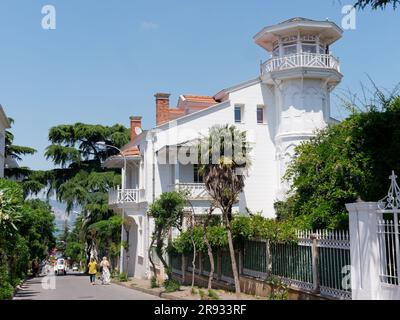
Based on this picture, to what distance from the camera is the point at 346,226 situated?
16656mm

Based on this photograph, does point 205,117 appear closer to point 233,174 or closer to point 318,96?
point 318,96

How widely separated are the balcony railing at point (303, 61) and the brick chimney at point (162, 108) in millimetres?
7744

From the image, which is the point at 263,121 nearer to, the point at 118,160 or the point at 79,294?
the point at 118,160

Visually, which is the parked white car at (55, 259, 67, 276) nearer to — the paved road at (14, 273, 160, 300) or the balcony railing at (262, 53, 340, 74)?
the paved road at (14, 273, 160, 300)

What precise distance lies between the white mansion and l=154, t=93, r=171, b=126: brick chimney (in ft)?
0.23

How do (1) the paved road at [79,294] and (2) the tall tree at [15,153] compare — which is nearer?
(1) the paved road at [79,294]

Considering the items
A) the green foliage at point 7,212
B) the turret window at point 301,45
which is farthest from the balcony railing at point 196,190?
the green foliage at point 7,212

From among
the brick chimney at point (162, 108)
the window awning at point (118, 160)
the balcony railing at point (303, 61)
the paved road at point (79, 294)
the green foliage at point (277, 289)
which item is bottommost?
the paved road at point (79, 294)

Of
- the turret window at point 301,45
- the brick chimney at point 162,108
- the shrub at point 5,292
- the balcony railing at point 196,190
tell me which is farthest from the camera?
the brick chimney at point 162,108

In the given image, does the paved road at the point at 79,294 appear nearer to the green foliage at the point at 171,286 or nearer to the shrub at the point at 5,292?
the green foliage at the point at 171,286

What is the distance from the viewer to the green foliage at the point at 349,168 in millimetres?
17312

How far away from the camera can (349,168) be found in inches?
731
